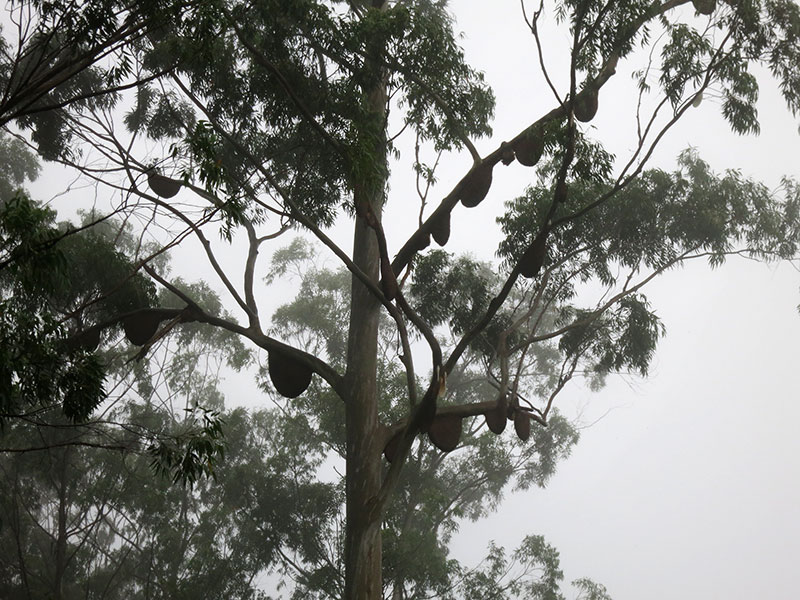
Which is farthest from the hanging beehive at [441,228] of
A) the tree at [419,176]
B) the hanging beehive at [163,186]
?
the hanging beehive at [163,186]

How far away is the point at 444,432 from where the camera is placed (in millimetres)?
6930

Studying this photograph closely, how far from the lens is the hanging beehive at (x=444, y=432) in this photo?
6891mm

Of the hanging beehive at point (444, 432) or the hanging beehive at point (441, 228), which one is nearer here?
the hanging beehive at point (444, 432)

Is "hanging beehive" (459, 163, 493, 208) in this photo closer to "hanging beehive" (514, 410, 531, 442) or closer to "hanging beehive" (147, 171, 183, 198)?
"hanging beehive" (514, 410, 531, 442)

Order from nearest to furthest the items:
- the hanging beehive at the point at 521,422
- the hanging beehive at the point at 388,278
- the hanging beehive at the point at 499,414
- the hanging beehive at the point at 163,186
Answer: the hanging beehive at the point at 388,278
the hanging beehive at the point at 499,414
the hanging beehive at the point at 521,422
the hanging beehive at the point at 163,186

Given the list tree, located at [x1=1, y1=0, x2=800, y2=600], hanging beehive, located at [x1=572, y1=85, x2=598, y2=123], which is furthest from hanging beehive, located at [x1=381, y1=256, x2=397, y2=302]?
hanging beehive, located at [x1=572, y1=85, x2=598, y2=123]

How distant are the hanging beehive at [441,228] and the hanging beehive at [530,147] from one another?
0.87 meters

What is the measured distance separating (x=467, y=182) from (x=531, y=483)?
10128 mm

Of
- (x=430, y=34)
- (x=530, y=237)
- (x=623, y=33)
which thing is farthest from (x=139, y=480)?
(x=623, y=33)

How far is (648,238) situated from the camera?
9250 millimetres

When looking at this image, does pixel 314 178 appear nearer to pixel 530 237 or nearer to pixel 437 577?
pixel 530 237

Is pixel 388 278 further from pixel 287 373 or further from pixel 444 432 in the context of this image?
pixel 287 373

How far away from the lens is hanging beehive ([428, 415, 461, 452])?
6.89 metres

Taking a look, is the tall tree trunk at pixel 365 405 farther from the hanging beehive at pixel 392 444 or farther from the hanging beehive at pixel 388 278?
the hanging beehive at pixel 388 278
